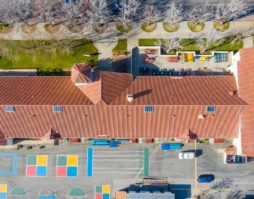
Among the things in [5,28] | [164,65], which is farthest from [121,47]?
[5,28]

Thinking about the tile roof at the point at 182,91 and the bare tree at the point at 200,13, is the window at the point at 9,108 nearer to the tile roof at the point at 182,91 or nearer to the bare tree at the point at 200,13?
the tile roof at the point at 182,91

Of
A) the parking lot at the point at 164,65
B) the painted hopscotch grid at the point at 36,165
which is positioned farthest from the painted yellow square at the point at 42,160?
the parking lot at the point at 164,65

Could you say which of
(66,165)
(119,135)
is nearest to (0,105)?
(66,165)

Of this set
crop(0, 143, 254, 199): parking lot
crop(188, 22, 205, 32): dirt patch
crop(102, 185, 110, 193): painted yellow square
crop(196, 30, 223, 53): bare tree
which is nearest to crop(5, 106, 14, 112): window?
crop(0, 143, 254, 199): parking lot

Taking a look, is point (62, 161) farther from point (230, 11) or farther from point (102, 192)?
point (230, 11)

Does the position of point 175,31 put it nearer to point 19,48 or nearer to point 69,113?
point 69,113
